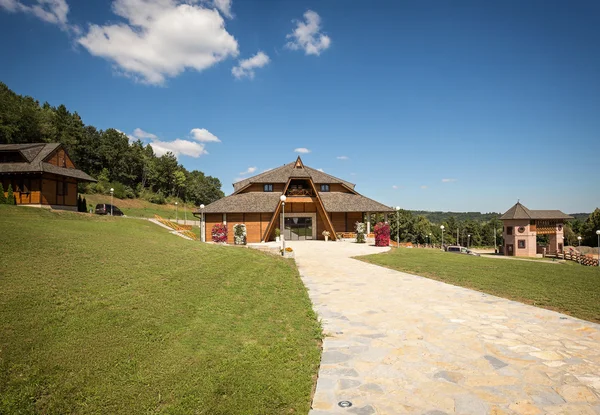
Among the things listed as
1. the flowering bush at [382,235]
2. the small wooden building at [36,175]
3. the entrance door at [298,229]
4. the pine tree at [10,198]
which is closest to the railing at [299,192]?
the entrance door at [298,229]

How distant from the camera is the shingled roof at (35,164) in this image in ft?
90.9

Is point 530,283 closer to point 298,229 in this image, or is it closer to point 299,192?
point 299,192

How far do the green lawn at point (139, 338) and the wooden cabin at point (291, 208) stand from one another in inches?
861

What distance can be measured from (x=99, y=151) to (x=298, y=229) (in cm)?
7009

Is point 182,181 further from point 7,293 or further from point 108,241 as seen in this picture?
point 7,293

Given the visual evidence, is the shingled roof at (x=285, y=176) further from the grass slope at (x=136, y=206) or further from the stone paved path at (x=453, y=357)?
the grass slope at (x=136, y=206)

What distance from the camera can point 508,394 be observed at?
195 inches

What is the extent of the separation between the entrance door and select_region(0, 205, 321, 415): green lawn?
80.8ft

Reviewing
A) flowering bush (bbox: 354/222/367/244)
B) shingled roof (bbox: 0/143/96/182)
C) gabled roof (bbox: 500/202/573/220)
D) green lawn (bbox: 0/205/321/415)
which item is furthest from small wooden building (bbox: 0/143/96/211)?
gabled roof (bbox: 500/202/573/220)

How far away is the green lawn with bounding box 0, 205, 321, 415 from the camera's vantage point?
456 centimetres

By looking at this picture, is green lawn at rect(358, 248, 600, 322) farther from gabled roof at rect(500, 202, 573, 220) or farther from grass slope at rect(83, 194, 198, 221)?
grass slope at rect(83, 194, 198, 221)

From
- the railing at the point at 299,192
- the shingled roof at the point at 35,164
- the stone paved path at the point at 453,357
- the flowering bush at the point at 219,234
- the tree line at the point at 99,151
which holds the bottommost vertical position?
the stone paved path at the point at 453,357

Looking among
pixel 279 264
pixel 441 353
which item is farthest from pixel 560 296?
pixel 279 264

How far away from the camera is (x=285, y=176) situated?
38188 mm
